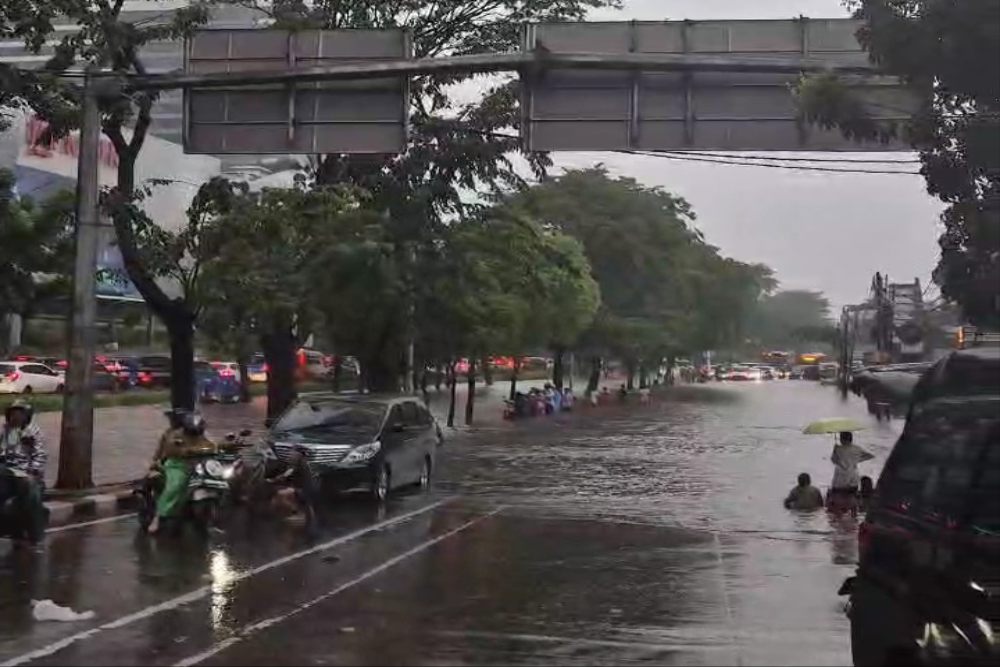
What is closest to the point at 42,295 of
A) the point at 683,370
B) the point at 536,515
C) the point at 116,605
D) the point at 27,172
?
the point at 536,515

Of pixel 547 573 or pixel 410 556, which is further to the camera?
pixel 410 556

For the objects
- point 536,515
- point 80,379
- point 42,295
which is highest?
point 42,295

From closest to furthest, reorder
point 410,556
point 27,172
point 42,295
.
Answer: point 410,556, point 42,295, point 27,172

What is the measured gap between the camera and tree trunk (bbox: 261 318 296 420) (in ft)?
88.9

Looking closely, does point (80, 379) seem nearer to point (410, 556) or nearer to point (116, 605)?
point (410, 556)

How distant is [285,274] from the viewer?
24.5 metres

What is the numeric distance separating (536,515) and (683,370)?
10265 cm

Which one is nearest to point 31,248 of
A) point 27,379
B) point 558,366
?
point 27,379

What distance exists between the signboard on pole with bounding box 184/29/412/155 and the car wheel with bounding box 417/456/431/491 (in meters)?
6.55

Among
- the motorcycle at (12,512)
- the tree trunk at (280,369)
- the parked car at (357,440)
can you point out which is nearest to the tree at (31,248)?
the parked car at (357,440)

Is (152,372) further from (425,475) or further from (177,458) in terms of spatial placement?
(177,458)

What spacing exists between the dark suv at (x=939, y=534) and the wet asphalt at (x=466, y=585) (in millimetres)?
1966

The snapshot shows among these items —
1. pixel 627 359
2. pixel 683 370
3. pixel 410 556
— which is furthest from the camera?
pixel 683 370

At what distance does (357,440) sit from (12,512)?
20.8 ft
